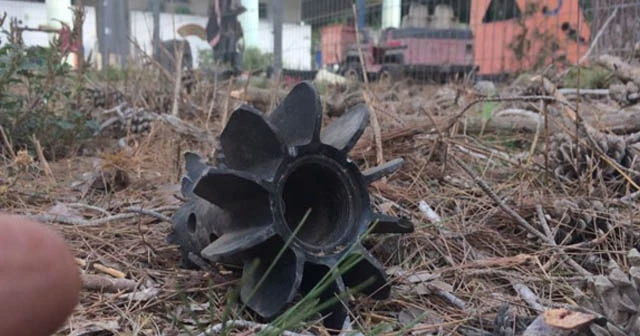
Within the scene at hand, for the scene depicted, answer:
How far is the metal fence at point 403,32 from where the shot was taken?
6758 mm

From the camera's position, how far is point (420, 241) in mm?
1719

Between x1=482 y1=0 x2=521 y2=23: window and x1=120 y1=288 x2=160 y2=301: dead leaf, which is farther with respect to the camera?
x1=482 y1=0 x2=521 y2=23: window

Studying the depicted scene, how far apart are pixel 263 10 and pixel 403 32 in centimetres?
213

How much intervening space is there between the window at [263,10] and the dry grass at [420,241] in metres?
5.87

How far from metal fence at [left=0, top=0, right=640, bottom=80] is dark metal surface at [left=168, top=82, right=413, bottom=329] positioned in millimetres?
4744

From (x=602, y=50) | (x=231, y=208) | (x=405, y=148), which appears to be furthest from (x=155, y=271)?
(x=602, y=50)

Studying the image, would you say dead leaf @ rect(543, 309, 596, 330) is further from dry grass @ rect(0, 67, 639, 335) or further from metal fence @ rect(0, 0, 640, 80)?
metal fence @ rect(0, 0, 640, 80)

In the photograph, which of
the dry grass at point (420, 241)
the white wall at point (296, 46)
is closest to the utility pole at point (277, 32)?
the white wall at point (296, 46)

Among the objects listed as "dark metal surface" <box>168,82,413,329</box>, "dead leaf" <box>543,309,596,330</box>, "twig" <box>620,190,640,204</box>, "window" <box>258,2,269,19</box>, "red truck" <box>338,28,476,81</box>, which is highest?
"window" <box>258,2,269,19</box>

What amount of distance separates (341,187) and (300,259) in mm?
206

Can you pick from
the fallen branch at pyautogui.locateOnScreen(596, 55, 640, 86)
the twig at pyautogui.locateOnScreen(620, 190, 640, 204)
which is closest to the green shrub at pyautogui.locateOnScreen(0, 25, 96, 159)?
the twig at pyautogui.locateOnScreen(620, 190, 640, 204)

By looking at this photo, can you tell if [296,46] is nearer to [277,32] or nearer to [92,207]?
[277,32]

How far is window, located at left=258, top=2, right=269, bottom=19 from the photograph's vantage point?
8.30 meters

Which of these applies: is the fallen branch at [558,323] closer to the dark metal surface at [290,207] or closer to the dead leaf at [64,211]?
the dark metal surface at [290,207]
